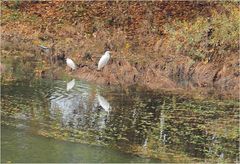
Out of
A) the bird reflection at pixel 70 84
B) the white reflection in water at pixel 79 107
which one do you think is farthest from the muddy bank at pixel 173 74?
the white reflection in water at pixel 79 107

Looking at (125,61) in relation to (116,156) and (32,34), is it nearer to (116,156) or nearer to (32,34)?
(32,34)

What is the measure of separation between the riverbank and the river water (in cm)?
153

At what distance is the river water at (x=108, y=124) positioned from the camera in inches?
383

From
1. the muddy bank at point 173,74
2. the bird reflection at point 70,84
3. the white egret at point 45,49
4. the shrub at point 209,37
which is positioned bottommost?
the bird reflection at point 70,84

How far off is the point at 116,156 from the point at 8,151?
1907mm

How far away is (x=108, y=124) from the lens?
1161 cm

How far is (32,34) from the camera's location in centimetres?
2178

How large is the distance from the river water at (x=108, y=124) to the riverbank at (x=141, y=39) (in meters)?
1.53

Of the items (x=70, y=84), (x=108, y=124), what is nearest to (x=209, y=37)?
(x=70, y=84)

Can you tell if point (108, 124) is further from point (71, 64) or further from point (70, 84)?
point (71, 64)

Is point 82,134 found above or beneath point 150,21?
beneath

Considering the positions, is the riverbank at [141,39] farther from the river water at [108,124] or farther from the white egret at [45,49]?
the river water at [108,124]

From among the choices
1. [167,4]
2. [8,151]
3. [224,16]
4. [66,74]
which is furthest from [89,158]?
[167,4]

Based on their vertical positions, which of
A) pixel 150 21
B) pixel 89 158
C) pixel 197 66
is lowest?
pixel 89 158
